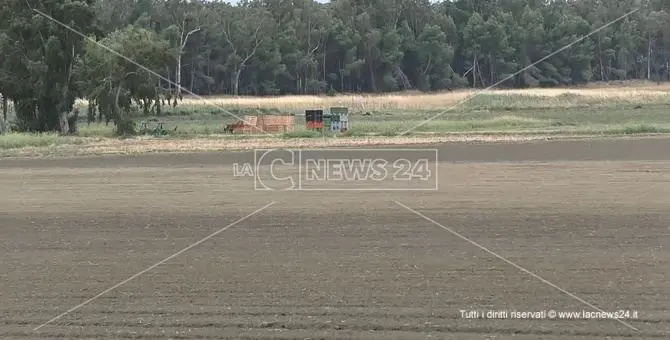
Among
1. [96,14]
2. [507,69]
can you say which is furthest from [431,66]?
[96,14]

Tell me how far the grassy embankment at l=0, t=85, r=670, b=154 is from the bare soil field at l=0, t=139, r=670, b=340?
17272 mm

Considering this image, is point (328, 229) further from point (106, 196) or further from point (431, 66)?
point (431, 66)

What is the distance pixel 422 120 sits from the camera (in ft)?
170

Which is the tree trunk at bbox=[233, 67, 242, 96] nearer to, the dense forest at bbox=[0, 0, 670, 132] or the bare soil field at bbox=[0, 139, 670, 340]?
the dense forest at bbox=[0, 0, 670, 132]

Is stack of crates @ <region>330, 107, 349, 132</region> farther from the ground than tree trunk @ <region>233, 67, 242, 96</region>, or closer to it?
closer to it

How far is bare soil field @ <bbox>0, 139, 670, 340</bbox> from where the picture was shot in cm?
730

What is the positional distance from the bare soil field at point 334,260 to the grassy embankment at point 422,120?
17272 mm

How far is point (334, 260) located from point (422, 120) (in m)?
42.4

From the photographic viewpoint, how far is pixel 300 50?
121 metres

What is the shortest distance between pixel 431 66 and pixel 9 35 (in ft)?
287

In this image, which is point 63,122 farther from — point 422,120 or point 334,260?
point 334,260

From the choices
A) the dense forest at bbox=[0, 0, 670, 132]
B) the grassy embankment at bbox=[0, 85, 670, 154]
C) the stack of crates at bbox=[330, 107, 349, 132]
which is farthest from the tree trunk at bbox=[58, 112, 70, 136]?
the dense forest at bbox=[0, 0, 670, 132]

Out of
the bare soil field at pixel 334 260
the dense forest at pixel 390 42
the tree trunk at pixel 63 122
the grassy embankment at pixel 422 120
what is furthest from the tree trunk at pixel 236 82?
the bare soil field at pixel 334 260

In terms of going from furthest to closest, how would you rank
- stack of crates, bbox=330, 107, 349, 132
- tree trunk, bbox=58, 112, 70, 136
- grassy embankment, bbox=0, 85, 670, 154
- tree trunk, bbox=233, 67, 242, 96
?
tree trunk, bbox=233, 67, 242, 96, tree trunk, bbox=58, 112, 70, 136, stack of crates, bbox=330, 107, 349, 132, grassy embankment, bbox=0, 85, 670, 154
